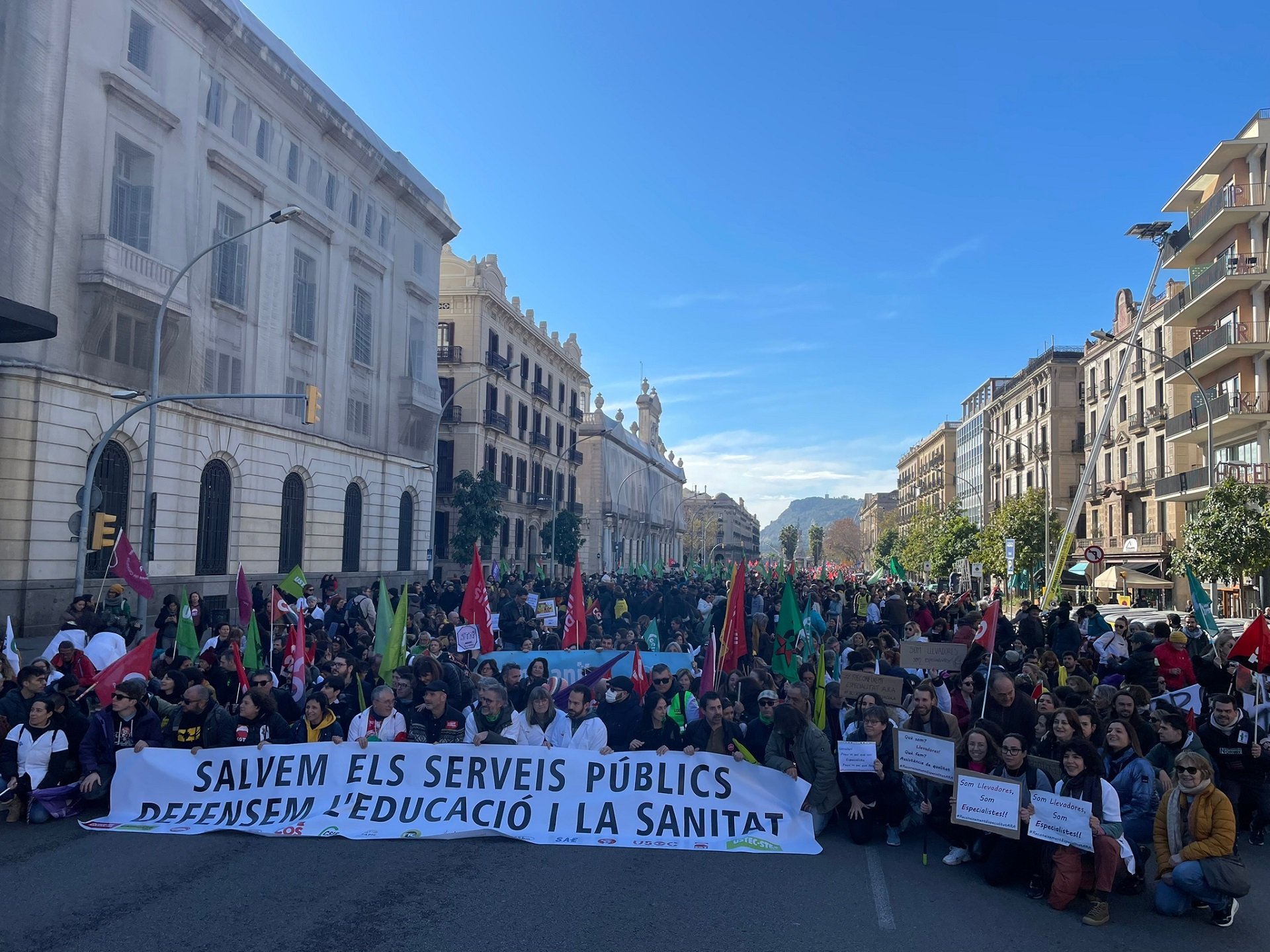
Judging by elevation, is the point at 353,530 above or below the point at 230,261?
below

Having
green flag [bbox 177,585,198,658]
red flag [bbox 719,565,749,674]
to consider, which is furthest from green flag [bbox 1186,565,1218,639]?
green flag [bbox 177,585,198,658]

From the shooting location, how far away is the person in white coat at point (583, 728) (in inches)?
353

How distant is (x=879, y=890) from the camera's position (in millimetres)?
7172

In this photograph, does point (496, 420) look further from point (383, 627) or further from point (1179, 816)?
point (1179, 816)

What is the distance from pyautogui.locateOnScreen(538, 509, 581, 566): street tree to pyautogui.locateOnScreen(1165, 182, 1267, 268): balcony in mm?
31563

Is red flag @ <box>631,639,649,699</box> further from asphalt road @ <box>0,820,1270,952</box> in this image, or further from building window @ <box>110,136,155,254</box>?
building window @ <box>110,136,155,254</box>

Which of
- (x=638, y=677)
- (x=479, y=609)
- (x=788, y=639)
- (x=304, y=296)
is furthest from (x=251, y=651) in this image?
(x=304, y=296)

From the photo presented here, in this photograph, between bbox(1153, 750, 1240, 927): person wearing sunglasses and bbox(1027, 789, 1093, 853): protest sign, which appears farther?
bbox(1027, 789, 1093, 853): protest sign

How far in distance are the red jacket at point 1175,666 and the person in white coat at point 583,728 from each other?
7.41m

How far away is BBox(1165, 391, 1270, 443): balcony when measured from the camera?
34.8 metres

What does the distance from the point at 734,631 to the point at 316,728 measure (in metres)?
5.71

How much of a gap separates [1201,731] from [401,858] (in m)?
6.87

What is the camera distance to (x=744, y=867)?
762cm

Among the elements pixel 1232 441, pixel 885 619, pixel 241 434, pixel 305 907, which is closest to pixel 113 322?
pixel 241 434
